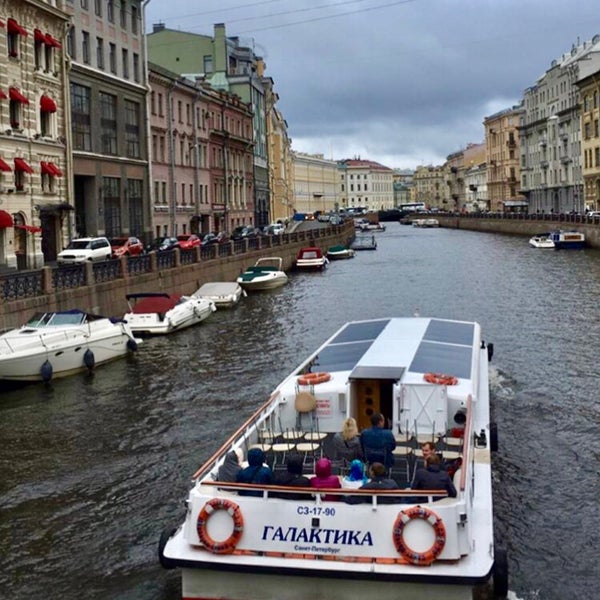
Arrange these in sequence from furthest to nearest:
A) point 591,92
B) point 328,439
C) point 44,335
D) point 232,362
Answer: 1. point 591,92
2. point 232,362
3. point 44,335
4. point 328,439

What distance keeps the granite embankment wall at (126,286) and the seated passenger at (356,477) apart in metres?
15.5

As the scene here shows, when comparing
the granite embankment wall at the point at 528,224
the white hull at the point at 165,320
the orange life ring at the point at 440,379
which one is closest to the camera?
the orange life ring at the point at 440,379

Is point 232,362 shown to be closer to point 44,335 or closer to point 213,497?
point 44,335

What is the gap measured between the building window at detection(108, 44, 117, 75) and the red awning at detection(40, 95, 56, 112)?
401 inches

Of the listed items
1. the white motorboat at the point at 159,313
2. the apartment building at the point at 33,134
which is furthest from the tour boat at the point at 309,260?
the white motorboat at the point at 159,313

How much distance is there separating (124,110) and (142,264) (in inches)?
784

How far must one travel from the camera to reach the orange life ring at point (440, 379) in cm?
1376

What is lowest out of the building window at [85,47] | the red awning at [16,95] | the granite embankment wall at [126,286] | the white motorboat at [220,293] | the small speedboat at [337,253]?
the white motorboat at [220,293]

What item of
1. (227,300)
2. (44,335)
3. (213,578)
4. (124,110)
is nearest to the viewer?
(213,578)

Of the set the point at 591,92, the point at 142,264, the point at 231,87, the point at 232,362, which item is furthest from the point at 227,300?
the point at 591,92

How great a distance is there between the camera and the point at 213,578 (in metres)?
9.59

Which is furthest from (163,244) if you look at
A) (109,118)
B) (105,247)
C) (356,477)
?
(356,477)

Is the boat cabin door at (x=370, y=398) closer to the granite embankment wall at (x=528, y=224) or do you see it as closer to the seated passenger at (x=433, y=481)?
the seated passenger at (x=433, y=481)

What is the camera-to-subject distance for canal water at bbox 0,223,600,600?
462 inches
